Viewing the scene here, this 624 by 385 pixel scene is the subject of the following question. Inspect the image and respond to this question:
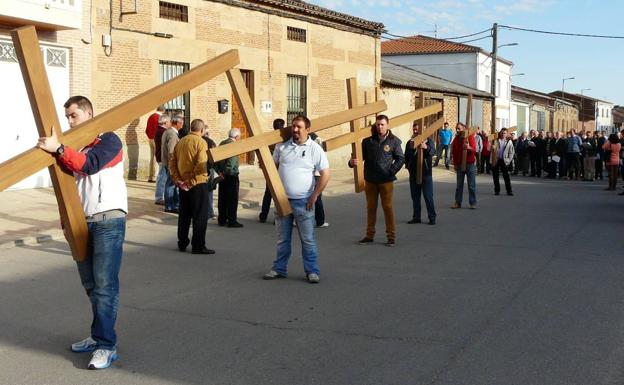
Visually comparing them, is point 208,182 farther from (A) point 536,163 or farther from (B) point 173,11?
(A) point 536,163

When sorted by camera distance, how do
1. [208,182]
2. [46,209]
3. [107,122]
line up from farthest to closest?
[46,209], [208,182], [107,122]

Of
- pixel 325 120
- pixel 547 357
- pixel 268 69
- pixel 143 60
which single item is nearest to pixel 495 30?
pixel 268 69

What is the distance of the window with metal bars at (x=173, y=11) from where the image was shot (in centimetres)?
1992

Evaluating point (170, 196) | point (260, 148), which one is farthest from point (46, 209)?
point (260, 148)

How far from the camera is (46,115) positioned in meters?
4.84

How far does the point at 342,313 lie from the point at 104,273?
93.8 inches

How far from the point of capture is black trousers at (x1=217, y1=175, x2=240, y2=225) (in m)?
12.4

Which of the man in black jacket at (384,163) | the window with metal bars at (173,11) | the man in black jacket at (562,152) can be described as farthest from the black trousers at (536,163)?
the man in black jacket at (384,163)

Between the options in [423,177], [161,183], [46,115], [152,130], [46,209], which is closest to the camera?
[46,115]

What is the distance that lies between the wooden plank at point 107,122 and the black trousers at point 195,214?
171 inches

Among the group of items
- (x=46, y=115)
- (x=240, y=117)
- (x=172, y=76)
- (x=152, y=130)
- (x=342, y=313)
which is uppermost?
(x=172, y=76)

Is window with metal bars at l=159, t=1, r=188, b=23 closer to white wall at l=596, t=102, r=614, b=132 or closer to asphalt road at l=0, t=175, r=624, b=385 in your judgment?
asphalt road at l=0, t=175, r=624, b=385

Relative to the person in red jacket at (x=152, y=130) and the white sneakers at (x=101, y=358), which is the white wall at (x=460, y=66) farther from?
the white sneakers at (x=101, y=358)

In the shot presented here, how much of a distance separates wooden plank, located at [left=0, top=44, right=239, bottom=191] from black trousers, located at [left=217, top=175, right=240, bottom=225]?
21.2 feet
